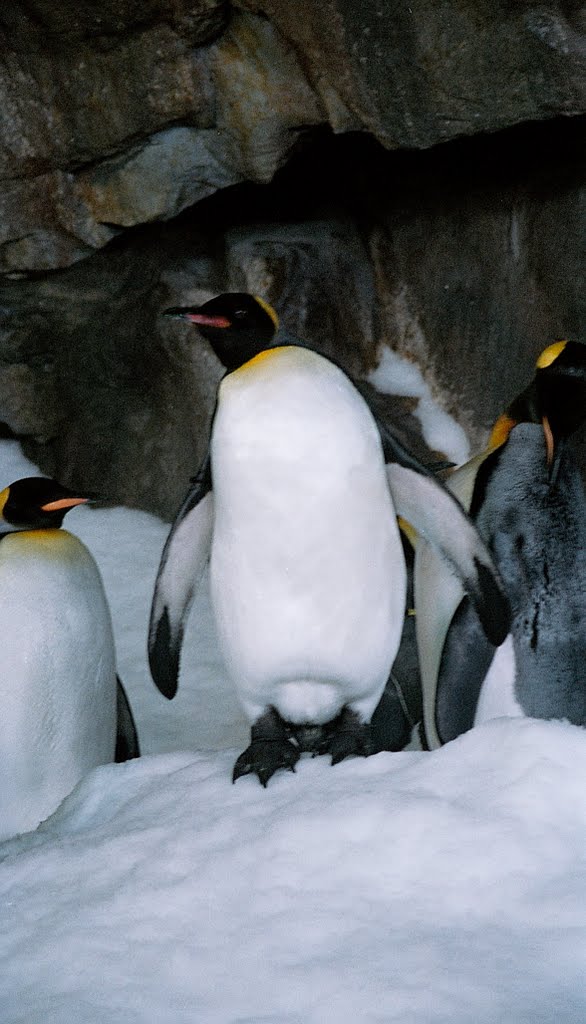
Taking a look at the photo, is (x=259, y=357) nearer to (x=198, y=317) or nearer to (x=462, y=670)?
(x=198, y=317)

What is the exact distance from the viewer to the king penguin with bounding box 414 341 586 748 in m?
2.40

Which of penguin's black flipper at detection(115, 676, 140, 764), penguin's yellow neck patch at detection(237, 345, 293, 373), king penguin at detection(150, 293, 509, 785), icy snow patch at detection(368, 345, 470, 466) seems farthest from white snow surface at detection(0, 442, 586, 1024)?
icy snow patch at detection(368, 345, 470, 466)

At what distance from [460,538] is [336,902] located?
1126 millimetres

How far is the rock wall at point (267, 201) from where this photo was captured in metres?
2.80

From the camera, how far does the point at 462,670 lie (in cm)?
246

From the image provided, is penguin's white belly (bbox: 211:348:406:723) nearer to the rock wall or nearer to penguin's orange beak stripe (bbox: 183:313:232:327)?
penguin's orange beak stripe (bbox: 183:313:232:327)

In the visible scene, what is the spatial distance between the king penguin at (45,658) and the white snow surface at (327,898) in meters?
0.82

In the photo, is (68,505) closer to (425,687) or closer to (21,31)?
(425,687)

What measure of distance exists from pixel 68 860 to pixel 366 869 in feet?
1.41

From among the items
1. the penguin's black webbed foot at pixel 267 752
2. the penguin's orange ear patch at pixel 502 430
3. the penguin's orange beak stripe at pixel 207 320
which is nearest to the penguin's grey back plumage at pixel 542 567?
the penguin's orange ear patch at pixel 502 430

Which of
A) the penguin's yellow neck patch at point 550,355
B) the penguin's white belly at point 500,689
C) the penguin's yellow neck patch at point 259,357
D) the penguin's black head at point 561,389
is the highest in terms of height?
the penguin's yellow neck patch at point 259,357

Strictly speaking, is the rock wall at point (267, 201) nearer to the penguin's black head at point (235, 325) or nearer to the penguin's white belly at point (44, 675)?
the penguin's black head at point (235, 325)

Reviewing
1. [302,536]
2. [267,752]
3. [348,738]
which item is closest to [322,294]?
[302,536]

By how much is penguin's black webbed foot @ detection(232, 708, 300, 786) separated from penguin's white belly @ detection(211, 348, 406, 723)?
35mm
